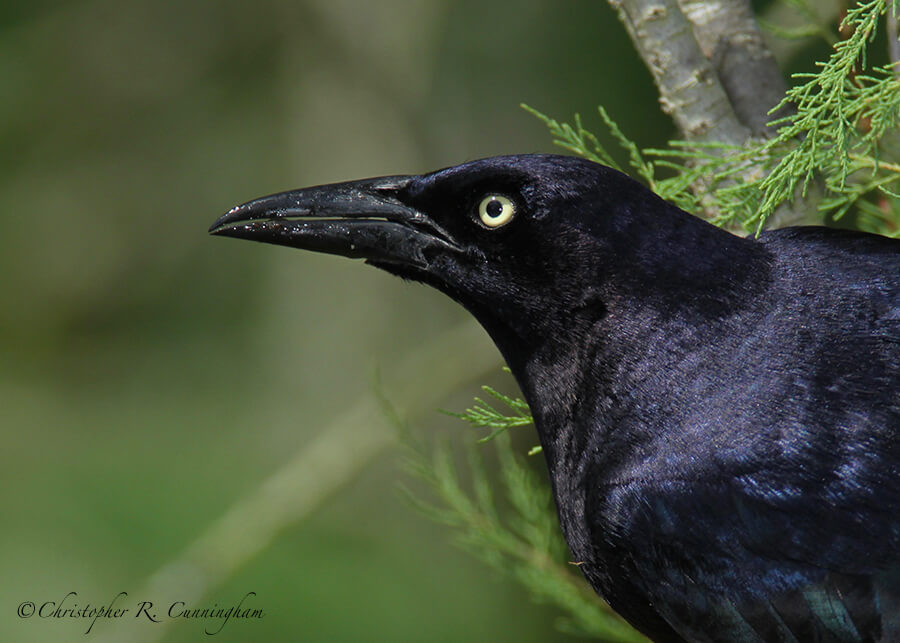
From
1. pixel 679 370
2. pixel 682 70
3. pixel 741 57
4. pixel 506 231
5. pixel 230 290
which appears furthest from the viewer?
pixel 230 290

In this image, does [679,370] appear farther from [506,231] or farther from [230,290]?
[230,290]

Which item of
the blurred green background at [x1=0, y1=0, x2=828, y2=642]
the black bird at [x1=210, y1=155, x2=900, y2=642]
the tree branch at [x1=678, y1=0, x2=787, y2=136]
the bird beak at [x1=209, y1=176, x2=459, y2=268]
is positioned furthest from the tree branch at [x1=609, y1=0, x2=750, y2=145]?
the blurred green background at [x1=0, y1=0, x2=828, y2=642]

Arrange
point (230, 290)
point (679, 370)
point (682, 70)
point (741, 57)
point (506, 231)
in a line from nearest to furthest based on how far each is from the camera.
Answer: point (679, 370) → point (506, 231) → point (682, 70) → point (741, 57) → point (230, 290)

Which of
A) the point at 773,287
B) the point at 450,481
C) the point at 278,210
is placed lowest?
the point at 450,481

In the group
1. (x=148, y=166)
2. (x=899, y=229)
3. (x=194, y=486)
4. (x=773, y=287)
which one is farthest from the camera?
(x=148, y=166)

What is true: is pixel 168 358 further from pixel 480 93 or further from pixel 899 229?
pixel 899 229

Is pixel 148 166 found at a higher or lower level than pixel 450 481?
higher

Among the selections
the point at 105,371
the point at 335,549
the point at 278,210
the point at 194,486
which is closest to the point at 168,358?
the point at 105,371

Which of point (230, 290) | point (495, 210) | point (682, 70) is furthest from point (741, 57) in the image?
point (230, 290)
